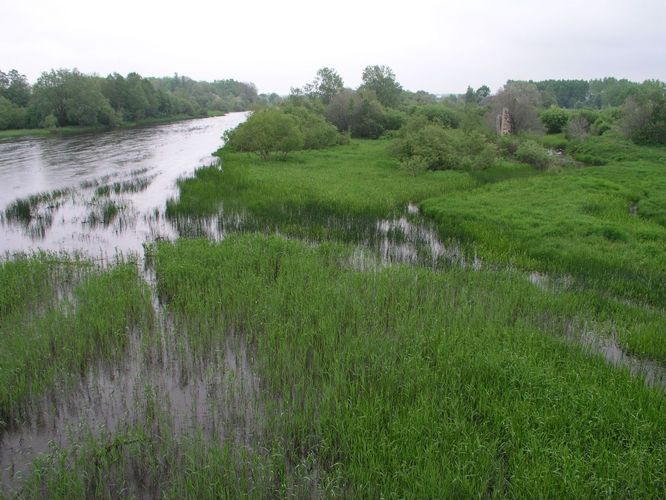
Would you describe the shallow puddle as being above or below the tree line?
below

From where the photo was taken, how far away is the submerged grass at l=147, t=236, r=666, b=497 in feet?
21.6

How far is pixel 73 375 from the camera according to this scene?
9.02m

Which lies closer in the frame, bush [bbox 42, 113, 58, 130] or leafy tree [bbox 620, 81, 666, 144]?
leafy tree [bbox 620, 81, 666, 144]

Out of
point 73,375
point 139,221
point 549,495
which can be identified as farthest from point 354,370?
point 139,221

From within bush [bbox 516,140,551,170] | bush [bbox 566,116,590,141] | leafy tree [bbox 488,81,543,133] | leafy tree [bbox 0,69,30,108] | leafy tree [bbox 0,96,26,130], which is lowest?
bush [bbox 516,140,551,170]

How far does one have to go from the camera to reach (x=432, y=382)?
8609mm

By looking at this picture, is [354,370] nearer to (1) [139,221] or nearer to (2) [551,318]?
(2) [551,318]

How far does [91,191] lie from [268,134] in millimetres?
14486

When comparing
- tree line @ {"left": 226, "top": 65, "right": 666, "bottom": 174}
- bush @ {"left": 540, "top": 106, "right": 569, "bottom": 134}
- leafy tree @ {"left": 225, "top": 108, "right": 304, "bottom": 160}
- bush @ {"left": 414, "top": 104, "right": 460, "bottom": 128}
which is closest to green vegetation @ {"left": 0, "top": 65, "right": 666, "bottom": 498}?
tree line @ {"left": 226, "top": 65, "right": 666, "bottom": 174}

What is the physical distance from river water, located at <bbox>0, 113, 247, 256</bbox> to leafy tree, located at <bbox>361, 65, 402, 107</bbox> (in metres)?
35.6

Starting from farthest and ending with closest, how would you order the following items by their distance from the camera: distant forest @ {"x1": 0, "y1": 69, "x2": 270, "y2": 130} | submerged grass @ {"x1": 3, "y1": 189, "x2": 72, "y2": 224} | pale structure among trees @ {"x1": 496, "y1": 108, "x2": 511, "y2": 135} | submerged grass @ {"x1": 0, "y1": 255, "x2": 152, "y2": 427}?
1. distant forest @ {"x1": 0, "y1": 69, "x2": 270, "y2": 130}
2. pale structure among trees @ {"x1": 496, "y1": 108, "x2": 511, "y2": 135}
3. submerged grass @ {"x1": 3, "y1": 189, "x2": 72, "y2": 224}
4. submerged grass @ {"x1": 0, "y1": 255, "x2": 152, "y2": 427}

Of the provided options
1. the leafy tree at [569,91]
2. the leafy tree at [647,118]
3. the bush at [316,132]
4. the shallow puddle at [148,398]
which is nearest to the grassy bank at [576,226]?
the shallow puddle at [148,398]

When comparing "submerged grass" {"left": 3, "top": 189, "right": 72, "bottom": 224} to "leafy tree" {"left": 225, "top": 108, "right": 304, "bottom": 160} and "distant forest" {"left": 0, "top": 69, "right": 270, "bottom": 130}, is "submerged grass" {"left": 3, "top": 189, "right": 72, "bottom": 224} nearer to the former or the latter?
"leafy tree" {"left": 225, "top": 108, "right": 304, "bottom": 160}

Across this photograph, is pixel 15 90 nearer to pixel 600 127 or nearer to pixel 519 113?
pixel 519 113
